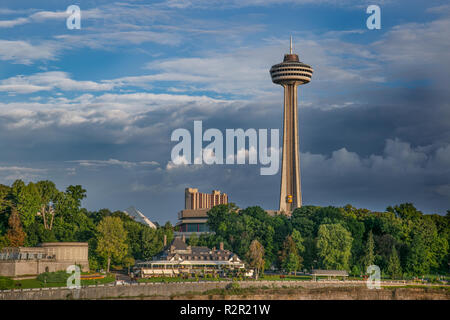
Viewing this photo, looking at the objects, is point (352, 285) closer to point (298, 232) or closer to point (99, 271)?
point (298, 232)

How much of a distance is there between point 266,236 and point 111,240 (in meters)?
39.2

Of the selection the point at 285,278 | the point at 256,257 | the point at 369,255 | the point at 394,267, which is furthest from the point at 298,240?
the point at 394,267

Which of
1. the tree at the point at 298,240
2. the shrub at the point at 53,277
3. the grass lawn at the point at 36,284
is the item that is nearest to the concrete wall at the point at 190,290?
the grass lawn at the point at 36,284

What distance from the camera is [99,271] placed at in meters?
157

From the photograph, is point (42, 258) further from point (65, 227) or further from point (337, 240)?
point (337, 240)

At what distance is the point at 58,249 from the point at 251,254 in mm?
41505

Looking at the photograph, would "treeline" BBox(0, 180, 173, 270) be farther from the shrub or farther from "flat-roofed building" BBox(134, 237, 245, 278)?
the shrub

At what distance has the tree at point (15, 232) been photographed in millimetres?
153250

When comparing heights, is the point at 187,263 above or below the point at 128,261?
below

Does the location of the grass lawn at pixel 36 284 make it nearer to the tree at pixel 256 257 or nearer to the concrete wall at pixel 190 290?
the concrete wall at pixel 190 290

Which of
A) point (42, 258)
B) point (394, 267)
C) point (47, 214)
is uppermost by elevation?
point (47, 214)

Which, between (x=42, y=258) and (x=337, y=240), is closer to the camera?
(x=42, y=258)

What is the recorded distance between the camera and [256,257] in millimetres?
157750
